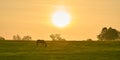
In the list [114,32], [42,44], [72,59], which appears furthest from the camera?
[114,32]

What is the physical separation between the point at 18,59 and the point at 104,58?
11.0m

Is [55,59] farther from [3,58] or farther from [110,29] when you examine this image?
[110,29]

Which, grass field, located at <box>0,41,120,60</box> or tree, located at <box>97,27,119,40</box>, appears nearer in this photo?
grass field, located at <box>0,41,120,60</box>

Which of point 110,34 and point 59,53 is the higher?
point 110,34

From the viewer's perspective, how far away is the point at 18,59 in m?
44.3

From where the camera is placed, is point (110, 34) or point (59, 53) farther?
point (110, 34)

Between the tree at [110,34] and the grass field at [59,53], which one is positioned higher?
the tree at [110,34]

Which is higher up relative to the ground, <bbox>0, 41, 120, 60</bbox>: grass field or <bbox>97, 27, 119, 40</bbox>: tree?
<bbox>97, 27, 119, 40</bbox>: tree

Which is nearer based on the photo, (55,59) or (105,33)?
(55,59)

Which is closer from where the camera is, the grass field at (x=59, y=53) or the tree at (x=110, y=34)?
the grass field at (x=59, y=53)

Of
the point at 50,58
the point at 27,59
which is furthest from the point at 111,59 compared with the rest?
the point at 27,59

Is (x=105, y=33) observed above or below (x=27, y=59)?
above

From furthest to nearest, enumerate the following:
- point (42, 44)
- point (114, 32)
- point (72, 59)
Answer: point (114, 32) → point (42, 44) → point (72, 59)

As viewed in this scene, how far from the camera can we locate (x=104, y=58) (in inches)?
1790
